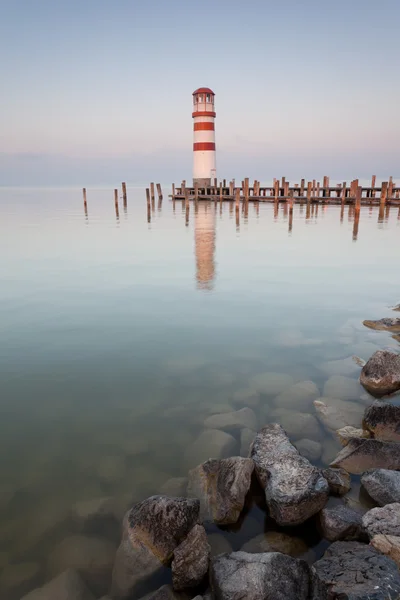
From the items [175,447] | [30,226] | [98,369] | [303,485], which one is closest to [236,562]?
[303,485]

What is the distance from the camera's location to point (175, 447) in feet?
13.8

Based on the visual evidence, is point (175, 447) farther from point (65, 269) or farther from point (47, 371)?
point (65, 269)

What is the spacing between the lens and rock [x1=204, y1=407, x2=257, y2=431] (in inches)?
175

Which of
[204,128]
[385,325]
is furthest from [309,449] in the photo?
[204,128]

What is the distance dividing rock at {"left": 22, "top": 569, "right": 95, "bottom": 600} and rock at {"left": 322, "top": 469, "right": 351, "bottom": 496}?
1.92m

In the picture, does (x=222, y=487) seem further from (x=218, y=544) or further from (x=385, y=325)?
(x=385, y=325)

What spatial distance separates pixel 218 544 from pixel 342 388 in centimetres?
277

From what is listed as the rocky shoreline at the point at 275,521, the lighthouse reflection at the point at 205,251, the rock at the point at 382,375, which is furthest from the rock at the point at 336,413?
the lighthouse reflection at the point at 205,251

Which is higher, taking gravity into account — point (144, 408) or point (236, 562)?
point (236, 562)

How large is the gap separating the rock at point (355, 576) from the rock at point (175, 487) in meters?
1.35

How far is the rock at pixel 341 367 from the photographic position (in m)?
5.65

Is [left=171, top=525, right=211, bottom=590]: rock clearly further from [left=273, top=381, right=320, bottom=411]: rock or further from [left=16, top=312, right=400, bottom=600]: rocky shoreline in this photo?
[left=273, top=381, right=320, bottom=411]: rock

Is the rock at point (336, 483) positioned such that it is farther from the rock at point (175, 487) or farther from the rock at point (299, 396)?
the rock at point (299, 396)

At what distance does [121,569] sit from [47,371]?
11.2ft
